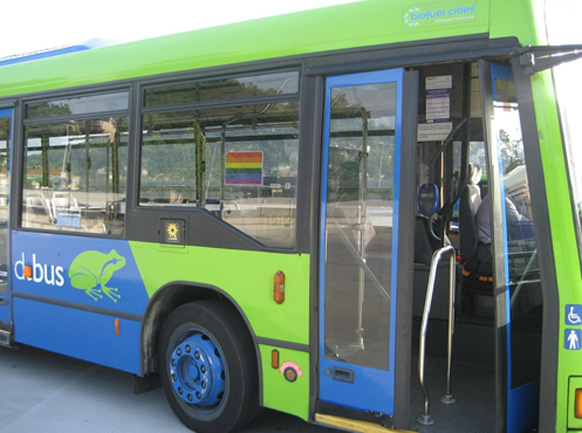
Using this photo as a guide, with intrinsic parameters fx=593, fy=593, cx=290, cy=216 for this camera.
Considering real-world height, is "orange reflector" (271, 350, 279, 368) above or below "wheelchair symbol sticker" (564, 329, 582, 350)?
below

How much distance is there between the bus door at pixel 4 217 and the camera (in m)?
5.76

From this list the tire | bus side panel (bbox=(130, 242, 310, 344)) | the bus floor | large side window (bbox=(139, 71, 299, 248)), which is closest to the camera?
the bus floor

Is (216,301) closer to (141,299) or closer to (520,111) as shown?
(141,299)

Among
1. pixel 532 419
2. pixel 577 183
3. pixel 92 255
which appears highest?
pixel 577 183

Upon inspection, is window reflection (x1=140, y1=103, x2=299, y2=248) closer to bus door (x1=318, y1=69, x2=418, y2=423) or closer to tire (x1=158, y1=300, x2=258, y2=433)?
bus door (x1=318, y1=69, x2=418, y2=423)

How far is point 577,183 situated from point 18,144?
4810mm

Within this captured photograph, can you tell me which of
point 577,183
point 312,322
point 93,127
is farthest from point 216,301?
point 577,183

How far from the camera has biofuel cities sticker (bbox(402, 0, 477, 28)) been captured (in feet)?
10.8

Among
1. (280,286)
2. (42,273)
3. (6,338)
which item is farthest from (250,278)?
(6,338)

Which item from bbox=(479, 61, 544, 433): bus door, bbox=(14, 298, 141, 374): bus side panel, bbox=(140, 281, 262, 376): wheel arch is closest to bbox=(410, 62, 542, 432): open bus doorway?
bbox=(479, 61, 544, 433): bus door

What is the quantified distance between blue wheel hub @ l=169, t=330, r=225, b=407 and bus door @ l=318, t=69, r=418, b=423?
0.87 meters

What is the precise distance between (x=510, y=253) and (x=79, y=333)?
11.8ft

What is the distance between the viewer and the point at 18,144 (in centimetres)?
562

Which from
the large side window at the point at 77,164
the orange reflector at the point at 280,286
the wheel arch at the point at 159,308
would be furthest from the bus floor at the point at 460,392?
the large side window at the point at 77,164
